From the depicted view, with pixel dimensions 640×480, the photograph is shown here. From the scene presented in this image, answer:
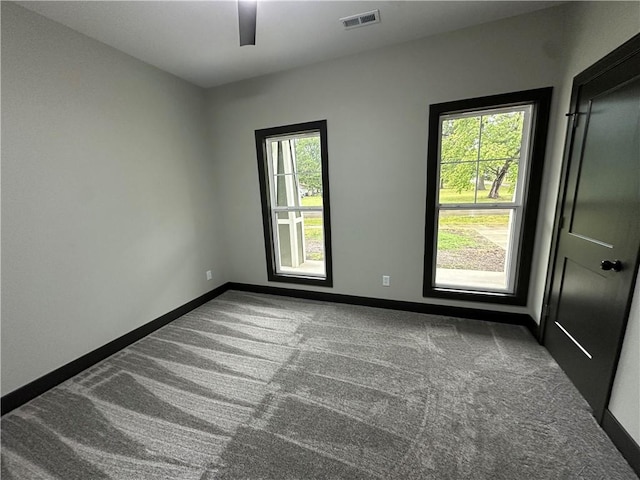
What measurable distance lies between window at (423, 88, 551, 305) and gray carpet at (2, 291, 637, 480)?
56cm

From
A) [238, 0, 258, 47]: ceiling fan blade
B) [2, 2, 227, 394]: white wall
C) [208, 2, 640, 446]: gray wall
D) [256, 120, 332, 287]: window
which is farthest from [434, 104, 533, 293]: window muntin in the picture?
[2, 2, 227, 394]: white wall

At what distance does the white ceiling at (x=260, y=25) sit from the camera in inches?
73.8

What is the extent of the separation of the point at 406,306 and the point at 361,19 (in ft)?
8.85

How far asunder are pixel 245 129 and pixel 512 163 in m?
2.87

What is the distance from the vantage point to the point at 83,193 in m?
2.13

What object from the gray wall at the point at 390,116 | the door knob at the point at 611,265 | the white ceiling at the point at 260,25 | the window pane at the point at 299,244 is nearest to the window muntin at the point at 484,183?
the gray wall at the point at 390,116

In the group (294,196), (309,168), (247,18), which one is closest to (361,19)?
(247,18)

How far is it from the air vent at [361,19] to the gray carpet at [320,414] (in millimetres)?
2691

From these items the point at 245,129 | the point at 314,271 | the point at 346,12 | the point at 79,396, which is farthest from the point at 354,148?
the point at 79,396

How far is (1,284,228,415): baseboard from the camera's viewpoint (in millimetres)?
1795

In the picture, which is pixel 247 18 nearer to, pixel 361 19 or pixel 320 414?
pixel 361 19

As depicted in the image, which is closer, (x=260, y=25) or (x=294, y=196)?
(x=260, y=25)

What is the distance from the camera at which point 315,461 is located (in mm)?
1360

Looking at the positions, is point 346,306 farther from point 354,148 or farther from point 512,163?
point 512,163
